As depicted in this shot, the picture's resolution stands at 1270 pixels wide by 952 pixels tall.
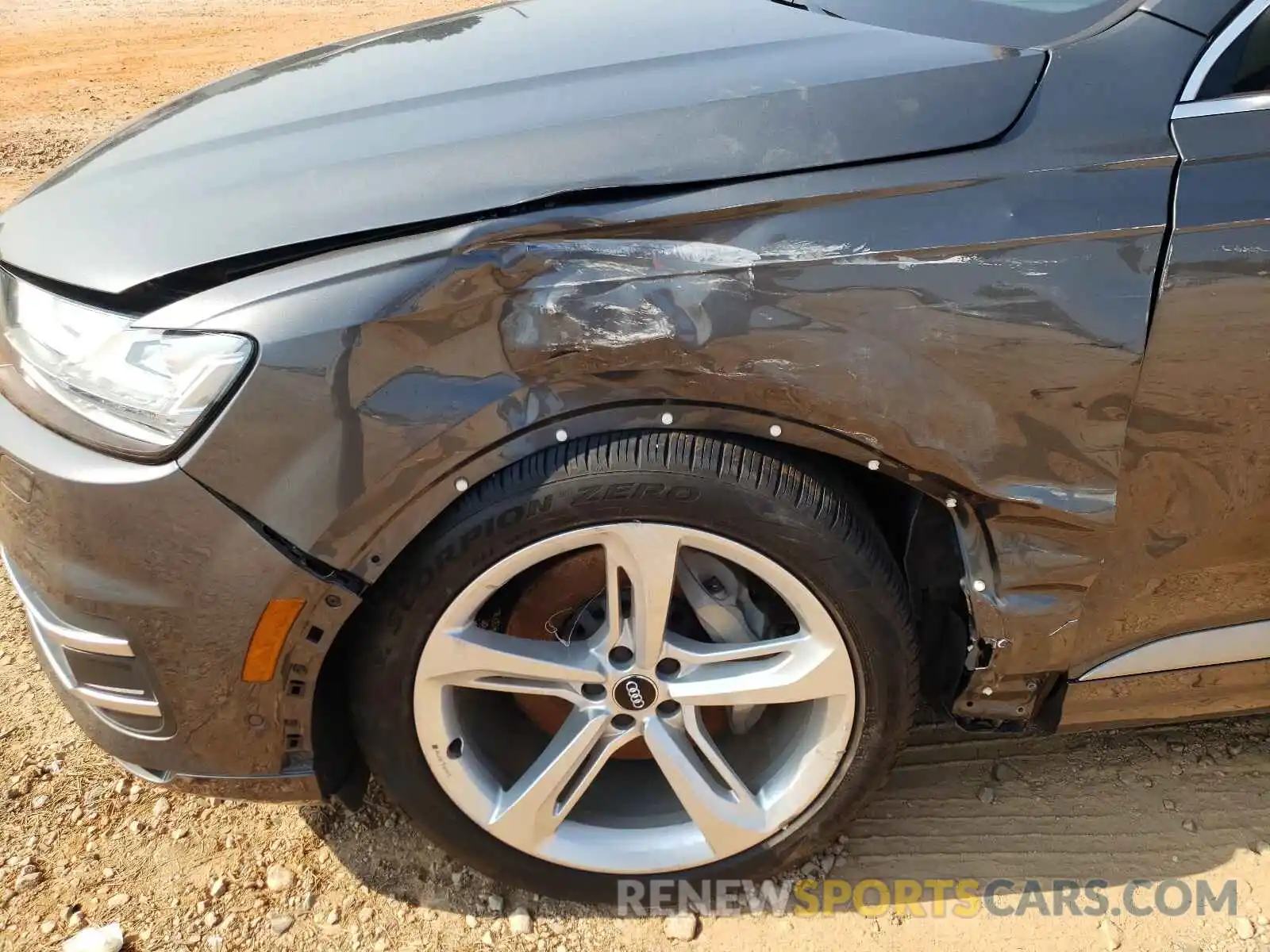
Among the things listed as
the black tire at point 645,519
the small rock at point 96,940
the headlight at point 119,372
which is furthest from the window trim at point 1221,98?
the small rock at point 96,940

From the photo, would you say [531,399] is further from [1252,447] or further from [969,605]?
[1252,447]

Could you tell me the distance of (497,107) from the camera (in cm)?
162

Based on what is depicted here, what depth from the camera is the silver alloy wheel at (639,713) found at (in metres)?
1.64

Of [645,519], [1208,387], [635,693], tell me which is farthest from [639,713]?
[1208,387]

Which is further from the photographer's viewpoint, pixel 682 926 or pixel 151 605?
pixel 682 926

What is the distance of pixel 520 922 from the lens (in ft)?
6.38

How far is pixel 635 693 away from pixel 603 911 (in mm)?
536

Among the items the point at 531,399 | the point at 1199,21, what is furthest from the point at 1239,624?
the point at 531,399

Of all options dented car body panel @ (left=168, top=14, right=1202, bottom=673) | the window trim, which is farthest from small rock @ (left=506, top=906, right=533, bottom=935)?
the window trim

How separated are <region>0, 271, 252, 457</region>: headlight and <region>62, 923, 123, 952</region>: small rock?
1.04 meters

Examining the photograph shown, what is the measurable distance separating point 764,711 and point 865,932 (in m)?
0.47

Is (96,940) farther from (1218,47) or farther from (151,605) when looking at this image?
(1218,47)

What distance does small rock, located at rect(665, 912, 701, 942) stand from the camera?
191cm

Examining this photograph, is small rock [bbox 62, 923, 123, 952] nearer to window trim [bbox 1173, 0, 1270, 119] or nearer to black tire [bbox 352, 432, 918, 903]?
black tire [bbox 352, 432, 918, 903]
